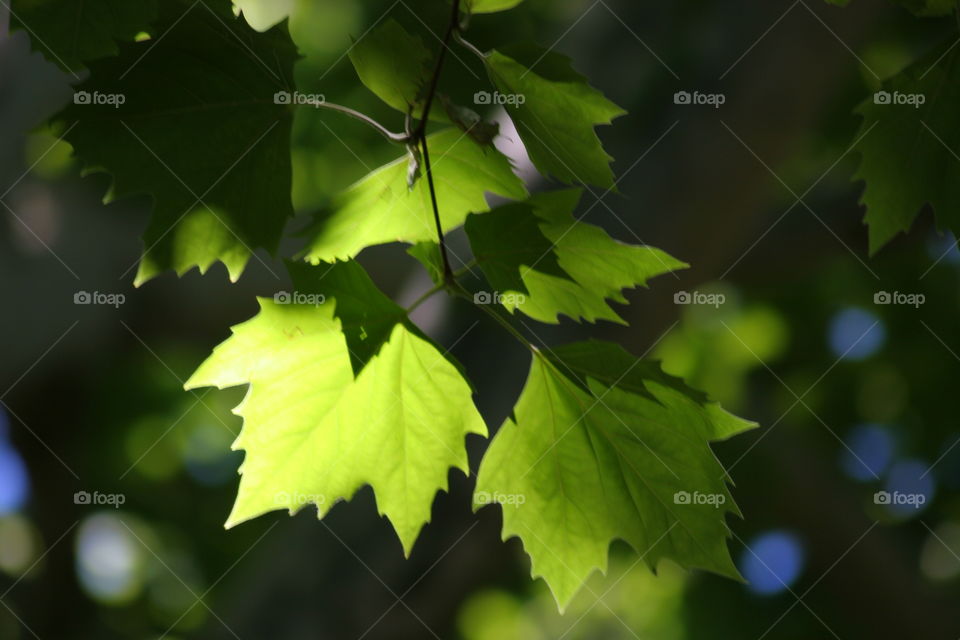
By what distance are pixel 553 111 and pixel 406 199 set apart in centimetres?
21

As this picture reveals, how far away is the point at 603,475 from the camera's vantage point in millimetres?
1137

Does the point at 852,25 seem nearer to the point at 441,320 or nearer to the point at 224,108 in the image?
the point at 441,320

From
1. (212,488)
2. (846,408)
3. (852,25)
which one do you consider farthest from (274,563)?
(846,408)

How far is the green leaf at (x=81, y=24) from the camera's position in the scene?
902 millimetres

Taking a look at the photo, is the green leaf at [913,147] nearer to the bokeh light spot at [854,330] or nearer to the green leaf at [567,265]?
the green leaf at [567,265]

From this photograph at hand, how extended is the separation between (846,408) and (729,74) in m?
4.54
